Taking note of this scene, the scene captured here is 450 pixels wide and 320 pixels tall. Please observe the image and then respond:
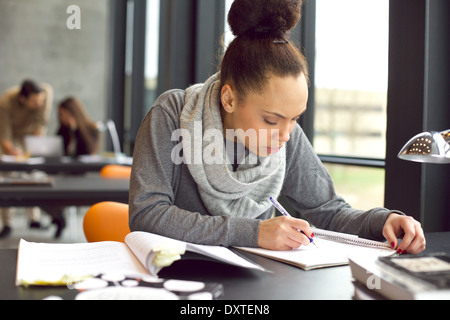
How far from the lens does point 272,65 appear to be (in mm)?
1186

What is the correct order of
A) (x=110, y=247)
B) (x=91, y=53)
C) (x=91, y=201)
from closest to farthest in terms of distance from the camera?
(x=110, y=247) < (x=91, y=201) < (x=91, y=53)

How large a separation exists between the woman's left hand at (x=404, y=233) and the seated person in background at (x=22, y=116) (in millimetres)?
4344

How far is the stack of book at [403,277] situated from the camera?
641 millimetres

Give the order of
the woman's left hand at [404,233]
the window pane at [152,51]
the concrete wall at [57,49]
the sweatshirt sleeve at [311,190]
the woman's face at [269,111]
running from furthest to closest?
the concrete wall at [57,49]
the window pane at [152,51]
the sweatshirt sleeve at [311,190]
the woman's face at [269,111]
the woman's left hand at [404,233]

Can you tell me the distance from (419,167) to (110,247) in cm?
99

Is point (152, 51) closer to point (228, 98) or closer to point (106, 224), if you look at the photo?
point (106, 224)

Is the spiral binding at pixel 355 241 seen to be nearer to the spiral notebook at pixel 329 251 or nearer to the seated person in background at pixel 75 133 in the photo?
the spiral notebook at pixel 329 251

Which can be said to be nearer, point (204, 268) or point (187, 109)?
point (204, 268)

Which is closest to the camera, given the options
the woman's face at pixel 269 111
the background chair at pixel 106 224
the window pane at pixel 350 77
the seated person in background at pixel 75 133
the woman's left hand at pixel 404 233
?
the woman's left hand at pixel 404 233

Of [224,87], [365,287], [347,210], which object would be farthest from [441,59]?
[365,287]

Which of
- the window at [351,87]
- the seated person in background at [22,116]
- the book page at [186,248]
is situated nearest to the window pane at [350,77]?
the window at [351,87]

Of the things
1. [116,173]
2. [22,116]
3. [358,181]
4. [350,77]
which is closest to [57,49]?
[22,116]

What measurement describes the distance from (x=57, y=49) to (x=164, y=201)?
5796mm

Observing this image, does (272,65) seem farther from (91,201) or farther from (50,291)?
(91,201)
